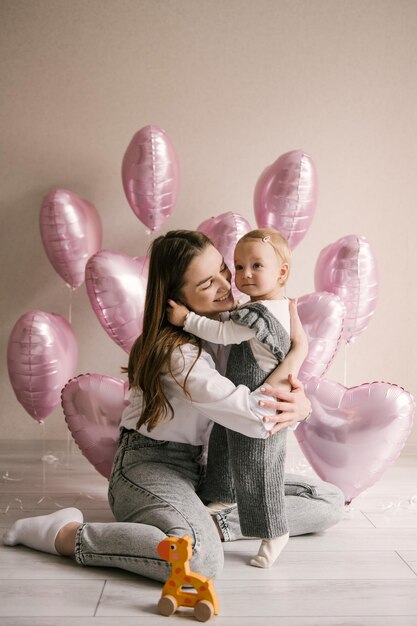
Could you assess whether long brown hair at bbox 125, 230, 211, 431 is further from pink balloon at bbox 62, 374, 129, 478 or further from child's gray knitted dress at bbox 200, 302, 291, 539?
pink balloon at bbox 62, 374, 129, 478

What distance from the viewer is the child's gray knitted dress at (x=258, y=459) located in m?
1.70

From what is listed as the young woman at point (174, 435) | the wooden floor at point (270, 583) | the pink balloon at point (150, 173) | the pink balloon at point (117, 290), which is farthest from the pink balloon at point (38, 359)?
the young woman at point (174, 435)

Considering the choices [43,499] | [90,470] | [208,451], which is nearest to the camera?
[208,451]

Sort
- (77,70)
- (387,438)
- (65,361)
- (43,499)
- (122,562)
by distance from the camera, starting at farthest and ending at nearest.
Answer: (77,70) < (65,361) < (43,499) < (387,438) < (122,562)

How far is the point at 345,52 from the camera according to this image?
3.04 metres

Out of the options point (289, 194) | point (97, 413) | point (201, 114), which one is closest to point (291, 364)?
point (97, 413)

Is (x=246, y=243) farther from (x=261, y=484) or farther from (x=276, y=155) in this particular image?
(x=276, y=155)

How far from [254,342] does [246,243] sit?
0.24 metres

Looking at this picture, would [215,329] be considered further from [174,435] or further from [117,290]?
[117,290]

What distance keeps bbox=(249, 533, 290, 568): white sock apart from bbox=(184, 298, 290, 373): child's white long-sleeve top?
399 millimetres

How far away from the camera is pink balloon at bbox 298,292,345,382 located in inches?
89.0

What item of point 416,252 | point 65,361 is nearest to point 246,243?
point 65,361

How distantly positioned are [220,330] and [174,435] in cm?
32

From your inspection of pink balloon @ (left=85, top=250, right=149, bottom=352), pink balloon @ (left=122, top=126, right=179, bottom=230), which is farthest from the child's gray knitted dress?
pink balloon @ (left=122, top=126, right=179, bottom=230)
